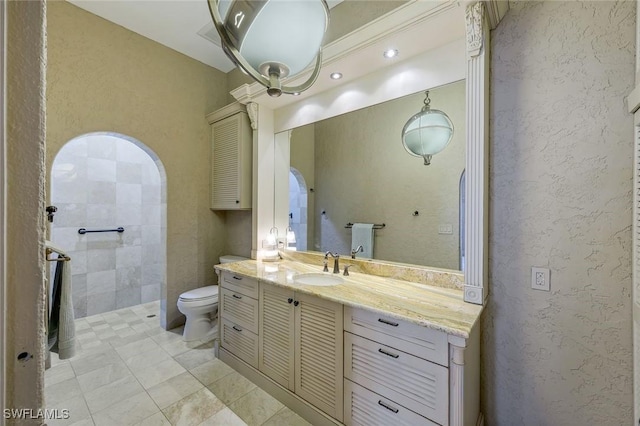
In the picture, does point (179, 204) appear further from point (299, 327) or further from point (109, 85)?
point (299, 327)

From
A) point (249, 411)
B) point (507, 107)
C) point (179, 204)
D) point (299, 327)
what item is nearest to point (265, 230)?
point (179, 204)

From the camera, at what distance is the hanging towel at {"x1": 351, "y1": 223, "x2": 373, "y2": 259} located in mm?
2302

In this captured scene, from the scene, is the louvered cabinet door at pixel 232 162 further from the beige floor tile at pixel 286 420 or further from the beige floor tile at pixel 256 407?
the beige floor tile at pixel 286 420

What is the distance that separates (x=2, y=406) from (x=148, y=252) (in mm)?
4112

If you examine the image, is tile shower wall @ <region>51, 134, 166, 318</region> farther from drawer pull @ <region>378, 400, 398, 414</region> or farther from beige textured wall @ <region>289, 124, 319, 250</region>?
drawer pull @ <region>378, 400, 398, 414</region>

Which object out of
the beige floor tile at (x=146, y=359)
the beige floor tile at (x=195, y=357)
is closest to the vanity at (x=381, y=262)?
the beige floor tile at (x=195, y=357)

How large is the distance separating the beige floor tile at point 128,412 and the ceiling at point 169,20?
3212mm

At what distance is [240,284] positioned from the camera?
7.38ft

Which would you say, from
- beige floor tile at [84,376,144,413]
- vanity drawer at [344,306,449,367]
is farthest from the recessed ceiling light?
beige floor tile at [84,376,144,413]

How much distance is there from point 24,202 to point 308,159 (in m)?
2.49

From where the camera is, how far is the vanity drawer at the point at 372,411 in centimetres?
134

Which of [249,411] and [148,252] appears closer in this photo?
[249,411]

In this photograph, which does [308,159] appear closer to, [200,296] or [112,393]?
[200,296]

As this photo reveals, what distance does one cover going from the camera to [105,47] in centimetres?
259
